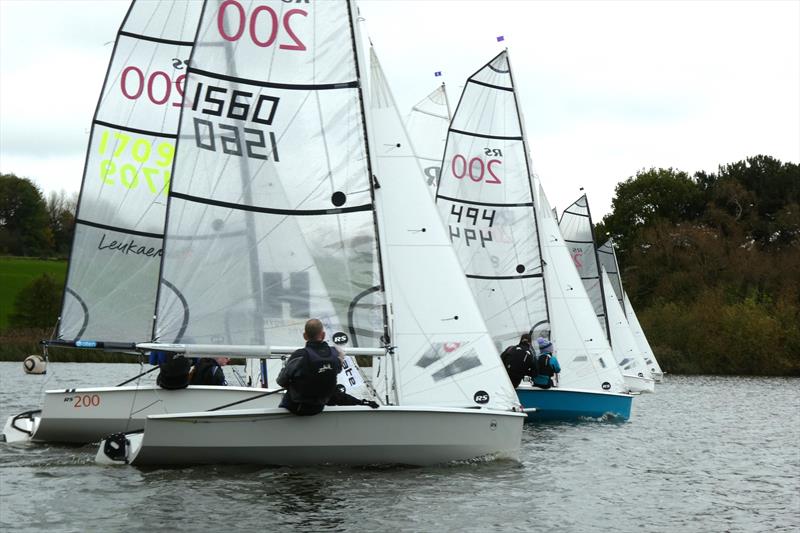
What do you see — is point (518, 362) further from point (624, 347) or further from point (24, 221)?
point (24, 221)

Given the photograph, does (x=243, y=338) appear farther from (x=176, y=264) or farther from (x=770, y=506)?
(x=770, y=506)

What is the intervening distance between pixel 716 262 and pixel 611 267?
46.2ft

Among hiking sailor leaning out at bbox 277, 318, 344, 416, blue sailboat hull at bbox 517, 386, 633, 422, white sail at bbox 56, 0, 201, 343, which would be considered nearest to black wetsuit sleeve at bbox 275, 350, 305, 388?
hiking sailor leaning out at bbox 277, 318, 344, 416

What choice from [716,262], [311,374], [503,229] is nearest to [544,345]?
[503,229]

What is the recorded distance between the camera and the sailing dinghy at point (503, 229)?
63.1ft

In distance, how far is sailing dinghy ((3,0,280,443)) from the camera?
1473cm

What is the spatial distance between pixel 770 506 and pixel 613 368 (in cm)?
926

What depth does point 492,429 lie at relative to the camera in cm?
1126

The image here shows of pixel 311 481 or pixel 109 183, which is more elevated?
pixel 109 183

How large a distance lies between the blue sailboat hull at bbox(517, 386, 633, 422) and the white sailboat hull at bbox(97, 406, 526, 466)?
6681 millimetres

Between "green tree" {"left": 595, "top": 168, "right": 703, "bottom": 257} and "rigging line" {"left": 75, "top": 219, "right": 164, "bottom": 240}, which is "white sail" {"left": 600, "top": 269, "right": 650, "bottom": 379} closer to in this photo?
"rigging line" {"left": 75, "top": 219, "right": 164, "bottom": 240}

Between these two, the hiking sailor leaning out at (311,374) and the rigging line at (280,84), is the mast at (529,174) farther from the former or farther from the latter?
the hiking sailor leaning out at (311,374)

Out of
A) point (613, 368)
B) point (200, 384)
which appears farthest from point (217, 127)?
point (613, 368)

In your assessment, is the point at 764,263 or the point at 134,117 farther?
the point at 764,263
